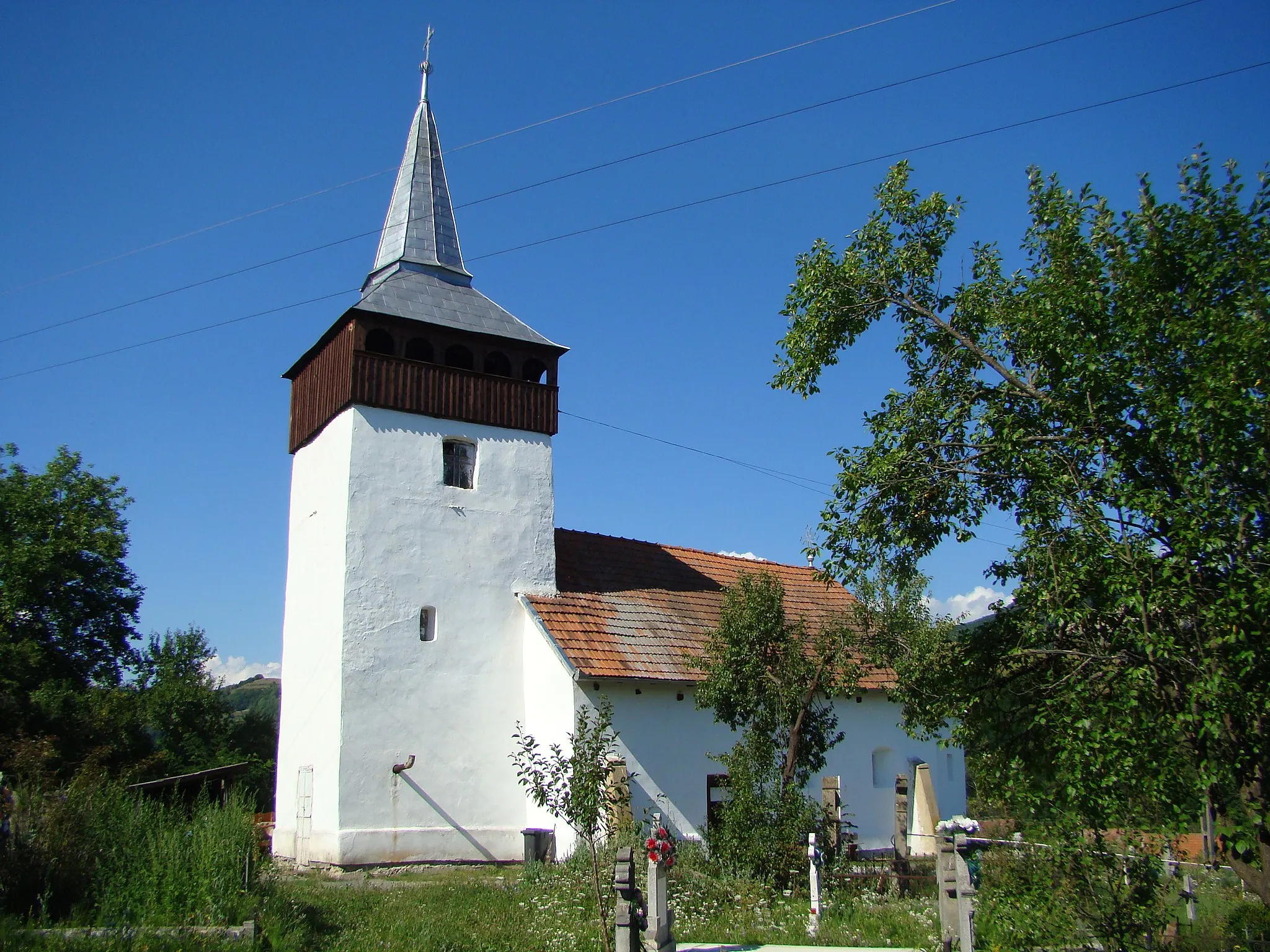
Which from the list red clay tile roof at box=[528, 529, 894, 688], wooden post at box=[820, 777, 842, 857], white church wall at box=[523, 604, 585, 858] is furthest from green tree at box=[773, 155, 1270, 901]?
white church wall at box=[523, 604, 585, 858]

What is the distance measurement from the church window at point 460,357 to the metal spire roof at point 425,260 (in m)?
0.52

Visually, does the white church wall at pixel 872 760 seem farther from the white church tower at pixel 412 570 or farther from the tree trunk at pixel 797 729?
the white church tower at pixel 412 570

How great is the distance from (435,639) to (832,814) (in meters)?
8.23

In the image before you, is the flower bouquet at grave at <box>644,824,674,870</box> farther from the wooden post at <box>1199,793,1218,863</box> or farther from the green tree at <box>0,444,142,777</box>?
the green tree at <box>0,444,142,777</box>

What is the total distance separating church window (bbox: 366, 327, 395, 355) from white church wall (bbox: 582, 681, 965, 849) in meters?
8.04

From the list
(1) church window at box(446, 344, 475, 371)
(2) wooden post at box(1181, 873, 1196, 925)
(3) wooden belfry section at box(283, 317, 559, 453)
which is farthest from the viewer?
(1) church window at box(446, 344, 475, 371)

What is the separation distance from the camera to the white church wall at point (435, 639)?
717 inches

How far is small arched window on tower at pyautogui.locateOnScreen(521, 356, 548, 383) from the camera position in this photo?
877 inches

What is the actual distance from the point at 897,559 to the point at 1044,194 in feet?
14.6

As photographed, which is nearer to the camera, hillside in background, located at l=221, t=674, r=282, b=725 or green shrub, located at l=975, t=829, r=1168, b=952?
green shrub, located at l=975, t=829, r=1168, b=952

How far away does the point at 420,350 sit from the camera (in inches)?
826

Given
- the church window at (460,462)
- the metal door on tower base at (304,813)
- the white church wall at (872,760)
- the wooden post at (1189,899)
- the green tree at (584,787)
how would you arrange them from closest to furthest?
the wooden post at (1189,899)
the green tree at (584,787)
the metal door on tower base at (304,813)
the church window at (460,462)
the white church wall at (872,760)

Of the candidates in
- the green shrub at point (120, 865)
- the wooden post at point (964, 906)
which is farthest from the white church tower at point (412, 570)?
the wooden post at point (964, 906)

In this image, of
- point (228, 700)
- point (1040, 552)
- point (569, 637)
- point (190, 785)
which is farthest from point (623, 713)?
point (228, 700)
